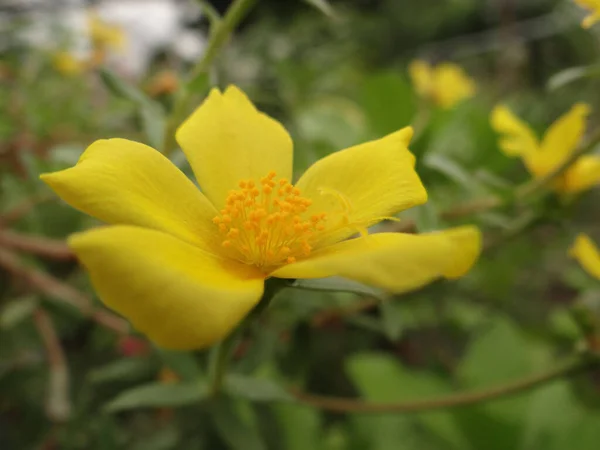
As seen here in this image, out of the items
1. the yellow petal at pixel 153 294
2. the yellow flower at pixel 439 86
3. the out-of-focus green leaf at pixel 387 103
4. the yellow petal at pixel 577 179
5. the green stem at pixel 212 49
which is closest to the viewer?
the yellow petal at pixel 153 294

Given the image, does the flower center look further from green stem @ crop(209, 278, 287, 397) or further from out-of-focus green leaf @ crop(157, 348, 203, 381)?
out-of-focus green leaf @ crop(157, 348, 203, 381)

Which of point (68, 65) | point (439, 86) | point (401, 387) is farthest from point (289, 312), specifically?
point (439, 86)

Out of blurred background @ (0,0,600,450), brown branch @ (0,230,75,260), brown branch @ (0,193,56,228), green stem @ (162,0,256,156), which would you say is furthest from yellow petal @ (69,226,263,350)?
brown branch @ (0,193,56,228)

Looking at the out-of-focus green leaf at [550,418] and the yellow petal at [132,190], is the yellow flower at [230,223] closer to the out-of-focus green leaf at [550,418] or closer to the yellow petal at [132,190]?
the yellow petal at [132,190]

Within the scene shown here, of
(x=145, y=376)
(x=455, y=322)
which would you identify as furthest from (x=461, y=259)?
(x=455, y=322)

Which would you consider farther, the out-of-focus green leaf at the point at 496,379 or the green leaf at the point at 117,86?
the out-of-focus green leaf at the point at 496,379

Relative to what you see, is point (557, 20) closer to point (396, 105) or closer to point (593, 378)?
point (593, 378)

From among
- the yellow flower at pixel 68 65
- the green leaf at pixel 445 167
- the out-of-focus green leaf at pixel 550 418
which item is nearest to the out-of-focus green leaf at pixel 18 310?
the green leaf at pixel 445 167
